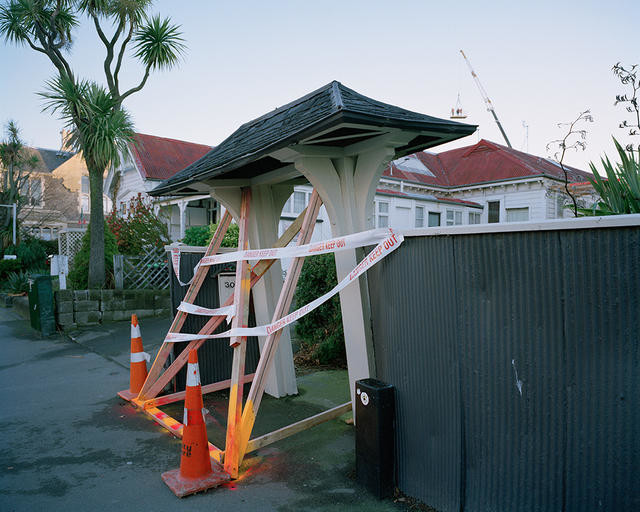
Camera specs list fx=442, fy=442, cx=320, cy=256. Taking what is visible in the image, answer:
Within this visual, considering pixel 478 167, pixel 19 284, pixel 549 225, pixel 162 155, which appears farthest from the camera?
pixel 478 167

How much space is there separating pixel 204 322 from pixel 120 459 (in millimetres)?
2028

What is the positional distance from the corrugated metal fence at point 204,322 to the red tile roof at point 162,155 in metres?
15.2

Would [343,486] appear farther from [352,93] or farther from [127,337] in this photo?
[127,337]

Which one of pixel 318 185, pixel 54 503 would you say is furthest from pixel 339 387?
pixel 54 503

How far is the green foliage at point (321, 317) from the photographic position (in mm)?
6738

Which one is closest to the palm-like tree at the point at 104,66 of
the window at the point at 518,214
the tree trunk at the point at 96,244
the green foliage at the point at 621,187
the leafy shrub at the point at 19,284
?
the tree trunk at the point at 96,244

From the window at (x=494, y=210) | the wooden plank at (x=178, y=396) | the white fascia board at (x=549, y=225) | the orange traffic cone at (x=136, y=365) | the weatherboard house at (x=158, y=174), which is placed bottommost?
the wooden plank at (x=178, y=396)

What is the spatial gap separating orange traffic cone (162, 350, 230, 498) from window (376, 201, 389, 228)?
14706 mm

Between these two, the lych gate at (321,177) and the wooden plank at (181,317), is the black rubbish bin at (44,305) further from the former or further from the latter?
the lych gate at (321,177)

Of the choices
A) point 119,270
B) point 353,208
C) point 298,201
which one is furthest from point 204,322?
point 298,201

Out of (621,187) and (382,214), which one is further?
(382,214)

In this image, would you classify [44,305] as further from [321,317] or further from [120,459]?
[120,459]

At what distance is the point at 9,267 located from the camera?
18453 millimetres

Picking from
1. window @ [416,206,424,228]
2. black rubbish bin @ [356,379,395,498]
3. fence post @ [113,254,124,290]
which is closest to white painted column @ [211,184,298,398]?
black rubbish bin @ [356,379,395,498]
